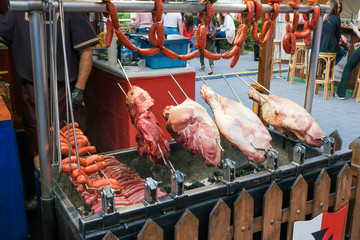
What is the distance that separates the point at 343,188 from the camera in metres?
2.32

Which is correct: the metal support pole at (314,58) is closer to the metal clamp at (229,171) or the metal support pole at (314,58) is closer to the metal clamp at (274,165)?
the metal clamp at (274,165)

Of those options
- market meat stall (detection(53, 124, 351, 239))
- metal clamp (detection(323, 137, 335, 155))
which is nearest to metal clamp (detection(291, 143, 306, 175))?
market meat stall (detection(53, 124, 351, 239))

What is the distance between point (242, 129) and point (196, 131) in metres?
0.29

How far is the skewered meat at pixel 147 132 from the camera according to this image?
218 centimetres

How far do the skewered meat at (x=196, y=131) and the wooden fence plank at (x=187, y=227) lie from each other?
1.50 ft

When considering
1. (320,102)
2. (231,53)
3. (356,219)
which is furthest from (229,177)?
(320,102)

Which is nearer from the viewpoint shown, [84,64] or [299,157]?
[299,157]

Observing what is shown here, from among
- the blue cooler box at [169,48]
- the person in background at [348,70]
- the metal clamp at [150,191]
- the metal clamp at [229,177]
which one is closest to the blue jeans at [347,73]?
the person in background at [348,70]

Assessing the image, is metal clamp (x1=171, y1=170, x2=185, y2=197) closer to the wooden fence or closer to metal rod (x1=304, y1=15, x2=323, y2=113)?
the wooden fence

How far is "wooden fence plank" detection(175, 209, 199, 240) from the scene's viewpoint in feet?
5.50

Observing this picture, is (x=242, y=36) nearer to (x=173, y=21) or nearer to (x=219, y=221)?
(x=219, y=221)

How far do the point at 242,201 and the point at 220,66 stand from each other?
10.3 meters

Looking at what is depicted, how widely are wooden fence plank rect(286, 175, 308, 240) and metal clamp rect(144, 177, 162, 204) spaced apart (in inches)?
33.3

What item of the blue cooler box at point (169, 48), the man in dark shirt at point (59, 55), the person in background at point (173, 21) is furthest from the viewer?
the person in background at point (173, 21)
